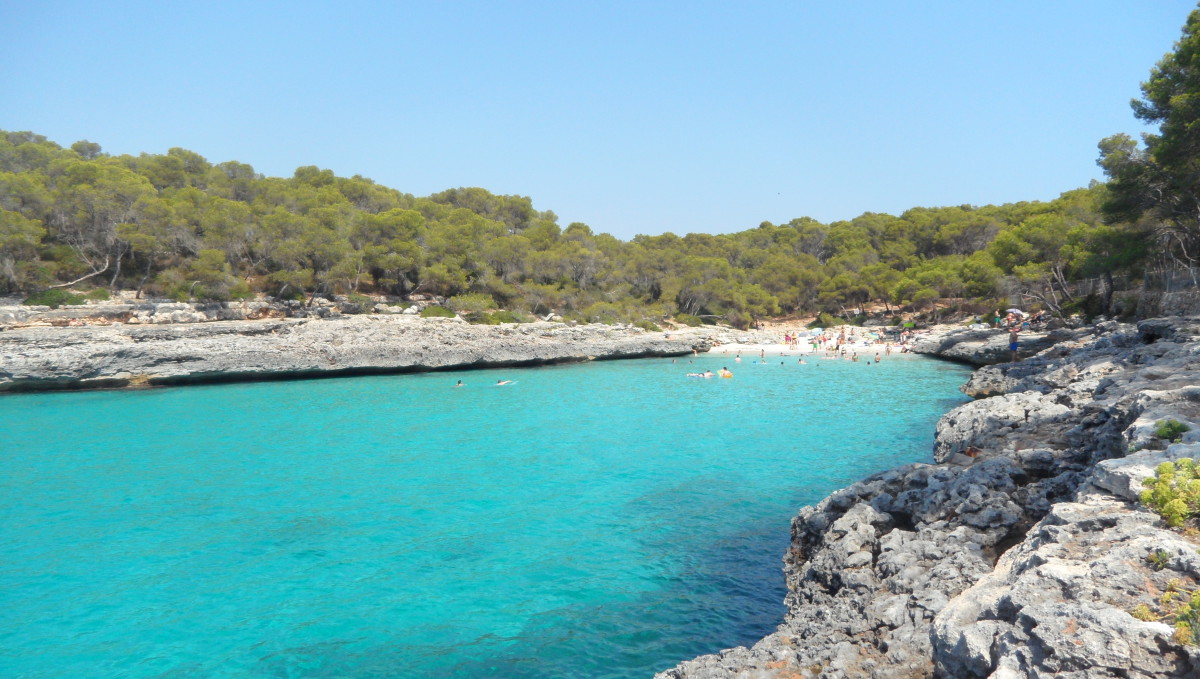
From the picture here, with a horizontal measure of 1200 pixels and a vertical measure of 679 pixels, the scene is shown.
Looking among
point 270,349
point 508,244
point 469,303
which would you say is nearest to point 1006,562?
point 270,349

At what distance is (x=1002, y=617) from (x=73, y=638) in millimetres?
10090

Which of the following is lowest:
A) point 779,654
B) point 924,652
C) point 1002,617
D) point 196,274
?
point 779,654

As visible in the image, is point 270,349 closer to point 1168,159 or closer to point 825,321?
point 1168,159

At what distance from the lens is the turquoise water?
23.3 ft

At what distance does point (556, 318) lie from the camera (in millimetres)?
45500

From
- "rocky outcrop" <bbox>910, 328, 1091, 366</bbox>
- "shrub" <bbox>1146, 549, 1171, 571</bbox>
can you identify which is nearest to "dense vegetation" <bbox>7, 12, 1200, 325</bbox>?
"rocky outcrop" <bbox>910, 328, 1091, 366</bbox>

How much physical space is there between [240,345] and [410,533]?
24.5 m

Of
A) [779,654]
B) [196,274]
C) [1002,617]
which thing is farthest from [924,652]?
[196,274]

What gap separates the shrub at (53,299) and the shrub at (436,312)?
708 inches

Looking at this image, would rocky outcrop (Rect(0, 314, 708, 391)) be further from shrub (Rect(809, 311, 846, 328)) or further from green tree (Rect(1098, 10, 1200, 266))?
green tree (Rect(1098, 10, 1200, 266))

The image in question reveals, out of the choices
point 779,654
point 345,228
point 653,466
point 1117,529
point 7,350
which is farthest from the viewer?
point 345,228

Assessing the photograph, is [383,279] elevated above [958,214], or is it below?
below

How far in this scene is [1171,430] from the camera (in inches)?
233

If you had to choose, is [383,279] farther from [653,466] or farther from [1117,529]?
[1117,529]
